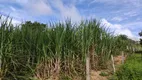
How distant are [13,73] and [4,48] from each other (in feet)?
3.40

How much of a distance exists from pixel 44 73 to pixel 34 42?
0.97m

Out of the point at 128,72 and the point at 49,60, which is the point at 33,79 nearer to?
the point at 49,60

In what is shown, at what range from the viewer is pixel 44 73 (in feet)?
23.5

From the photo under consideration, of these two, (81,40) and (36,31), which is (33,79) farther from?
(81,40)

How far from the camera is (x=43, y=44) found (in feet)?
23.3

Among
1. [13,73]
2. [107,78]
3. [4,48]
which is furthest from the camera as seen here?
[107,78]

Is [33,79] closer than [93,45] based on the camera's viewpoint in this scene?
Yes

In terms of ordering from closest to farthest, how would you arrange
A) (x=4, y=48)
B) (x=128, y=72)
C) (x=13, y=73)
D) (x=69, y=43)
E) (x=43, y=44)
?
(x=4, y=48) < (x=13, y=73) < (x=43, y=44) < (x=69, y=43) < (x=128, y=72)

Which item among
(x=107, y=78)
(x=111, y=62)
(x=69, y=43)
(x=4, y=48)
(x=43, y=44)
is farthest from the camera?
(x=111, y=62)

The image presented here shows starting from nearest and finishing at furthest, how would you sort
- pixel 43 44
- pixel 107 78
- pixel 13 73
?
pixel 13 73
pixel 43 44
pixel 107 78

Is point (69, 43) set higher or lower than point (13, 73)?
higher

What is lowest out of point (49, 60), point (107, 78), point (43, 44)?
point (107, 78)

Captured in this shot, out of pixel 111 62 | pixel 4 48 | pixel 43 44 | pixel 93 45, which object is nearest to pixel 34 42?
pixel 43 44

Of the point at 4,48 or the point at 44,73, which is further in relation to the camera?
the point at 44,73
